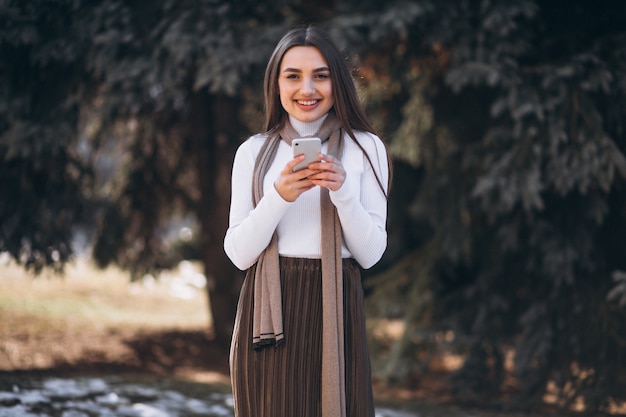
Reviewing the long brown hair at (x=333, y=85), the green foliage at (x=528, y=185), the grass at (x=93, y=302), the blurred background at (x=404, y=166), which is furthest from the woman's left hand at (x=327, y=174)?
the grass at (x=93, y=302)

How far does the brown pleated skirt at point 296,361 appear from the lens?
2281 mm

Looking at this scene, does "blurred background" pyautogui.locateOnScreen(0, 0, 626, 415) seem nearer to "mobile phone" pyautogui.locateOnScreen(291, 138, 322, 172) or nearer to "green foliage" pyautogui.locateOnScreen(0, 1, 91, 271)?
"green foliage" pyautogui.locateOnScreen(0, 1, 91, 271)

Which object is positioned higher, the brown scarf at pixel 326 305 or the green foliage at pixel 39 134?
the green foliage at pixel 39 134

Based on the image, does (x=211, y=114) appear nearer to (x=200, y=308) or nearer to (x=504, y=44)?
(x=504, y=44)

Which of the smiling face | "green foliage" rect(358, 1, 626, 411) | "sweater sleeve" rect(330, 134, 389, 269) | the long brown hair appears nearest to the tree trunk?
"green foliage" rect(358, 1, 626, 411)

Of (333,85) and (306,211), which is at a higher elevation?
Answer: (333,85)

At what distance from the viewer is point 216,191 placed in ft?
25.1

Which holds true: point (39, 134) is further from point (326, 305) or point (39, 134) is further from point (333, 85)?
point (326, 305)

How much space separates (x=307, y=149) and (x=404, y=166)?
603cm

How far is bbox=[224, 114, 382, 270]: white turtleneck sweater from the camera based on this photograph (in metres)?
2.16

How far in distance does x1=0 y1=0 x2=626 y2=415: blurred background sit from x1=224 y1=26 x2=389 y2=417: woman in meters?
1.78

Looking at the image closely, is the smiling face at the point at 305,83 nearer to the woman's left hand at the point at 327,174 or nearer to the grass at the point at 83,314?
the woman's left hand at the point at 327,174

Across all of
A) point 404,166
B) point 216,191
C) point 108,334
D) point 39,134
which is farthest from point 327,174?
point 108,334

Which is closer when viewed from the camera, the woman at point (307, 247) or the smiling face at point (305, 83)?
the woman at point (307, 247)
